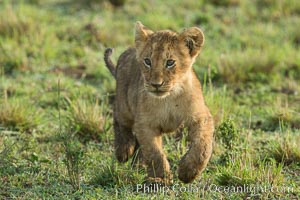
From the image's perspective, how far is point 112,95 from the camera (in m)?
9.48

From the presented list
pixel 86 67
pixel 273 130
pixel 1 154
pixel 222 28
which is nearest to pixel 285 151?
pixel 273 130

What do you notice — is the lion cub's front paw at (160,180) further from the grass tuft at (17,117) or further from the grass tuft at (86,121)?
the grass tuft at (17,117)

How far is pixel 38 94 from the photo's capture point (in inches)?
375

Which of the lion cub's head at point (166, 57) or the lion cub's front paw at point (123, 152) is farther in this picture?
the lion cub's front paw at point (123, 152)

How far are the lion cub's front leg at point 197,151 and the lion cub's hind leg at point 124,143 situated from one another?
942 millimetres

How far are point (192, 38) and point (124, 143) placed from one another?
4.24 feet

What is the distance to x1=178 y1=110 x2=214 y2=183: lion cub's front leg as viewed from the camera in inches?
245

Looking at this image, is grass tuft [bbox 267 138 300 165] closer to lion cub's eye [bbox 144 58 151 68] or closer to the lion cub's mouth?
the lion cub's mouth

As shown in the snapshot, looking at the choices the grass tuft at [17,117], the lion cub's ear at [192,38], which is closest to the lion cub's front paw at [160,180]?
the lion cub's ear at [192,38]

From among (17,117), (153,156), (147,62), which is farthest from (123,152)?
(17,117)

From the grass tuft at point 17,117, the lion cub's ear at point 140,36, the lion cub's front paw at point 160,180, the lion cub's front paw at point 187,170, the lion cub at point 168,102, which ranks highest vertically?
the lion cub's ear at point 140,36

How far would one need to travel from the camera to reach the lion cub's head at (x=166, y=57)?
20.2 feet

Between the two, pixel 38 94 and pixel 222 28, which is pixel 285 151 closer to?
pixel 38 94

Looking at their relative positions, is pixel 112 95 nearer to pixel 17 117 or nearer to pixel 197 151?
pixel 17 117
